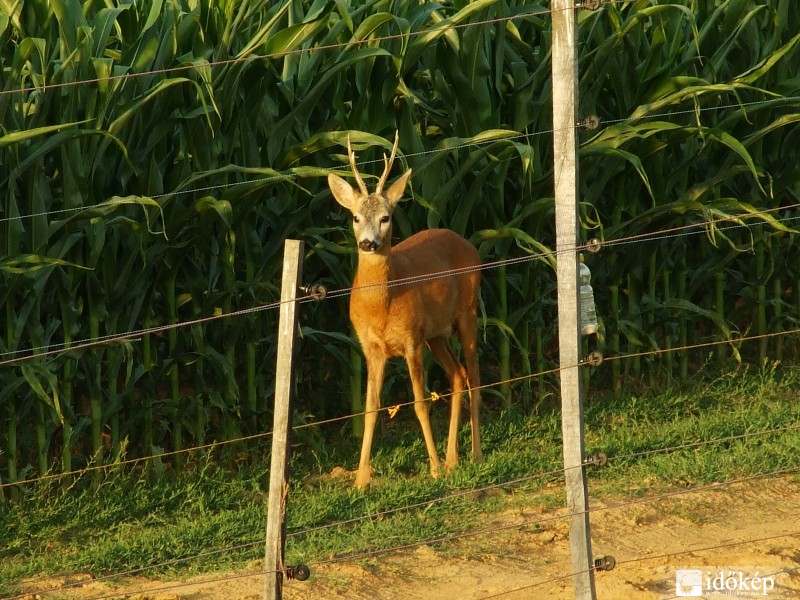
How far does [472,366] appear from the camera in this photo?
891 cm

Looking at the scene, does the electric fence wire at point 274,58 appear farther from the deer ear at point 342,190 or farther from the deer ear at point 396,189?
the deer ear at point 396,189

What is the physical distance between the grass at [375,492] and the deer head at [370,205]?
142 centimetres

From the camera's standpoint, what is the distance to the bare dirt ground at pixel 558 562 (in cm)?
653

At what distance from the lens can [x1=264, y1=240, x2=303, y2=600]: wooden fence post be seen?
515 centimetres

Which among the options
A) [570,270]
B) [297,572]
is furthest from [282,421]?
[570,270]

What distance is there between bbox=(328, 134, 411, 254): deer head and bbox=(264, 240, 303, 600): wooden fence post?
2.40m

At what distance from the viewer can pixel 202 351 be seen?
8.16 m

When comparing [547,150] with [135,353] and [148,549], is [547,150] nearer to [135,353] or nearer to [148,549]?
[135,353]

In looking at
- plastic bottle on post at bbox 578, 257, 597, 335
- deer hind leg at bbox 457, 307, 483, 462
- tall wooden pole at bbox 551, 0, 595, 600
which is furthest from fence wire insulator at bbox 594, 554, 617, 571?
deer hind leg at bbox 457, 307, 483, 462

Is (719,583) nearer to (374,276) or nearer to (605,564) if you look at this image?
(605,564)

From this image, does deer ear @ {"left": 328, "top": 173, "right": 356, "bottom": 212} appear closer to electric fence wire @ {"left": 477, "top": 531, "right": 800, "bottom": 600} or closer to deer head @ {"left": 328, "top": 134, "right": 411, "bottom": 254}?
deer head @ {"left": 328, "top": 134, "right": 411, "bottom": 254}

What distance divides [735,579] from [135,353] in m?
3.64

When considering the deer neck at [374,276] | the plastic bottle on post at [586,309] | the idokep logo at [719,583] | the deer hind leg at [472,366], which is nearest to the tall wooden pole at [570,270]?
the plastic bottle on post at [586,309]

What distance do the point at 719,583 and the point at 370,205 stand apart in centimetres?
269
